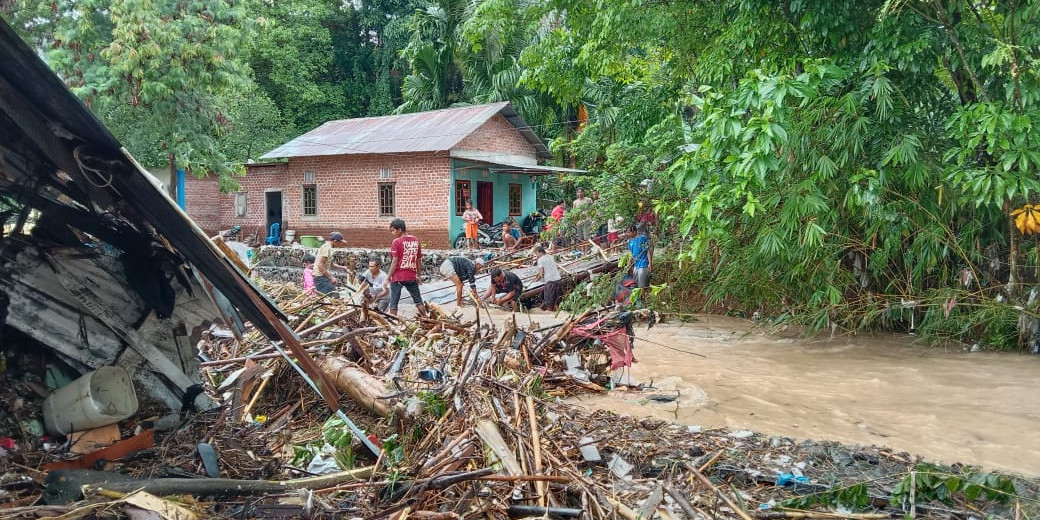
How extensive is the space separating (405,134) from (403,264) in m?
13.1

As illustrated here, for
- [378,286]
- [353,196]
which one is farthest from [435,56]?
[378,286]

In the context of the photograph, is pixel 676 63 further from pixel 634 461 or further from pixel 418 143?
pixel 418 143

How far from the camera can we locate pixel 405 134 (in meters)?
22.9

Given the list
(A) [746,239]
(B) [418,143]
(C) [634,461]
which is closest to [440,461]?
(C) [634,461]

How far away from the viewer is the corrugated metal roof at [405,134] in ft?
70.5

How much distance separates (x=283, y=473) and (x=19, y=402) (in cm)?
151

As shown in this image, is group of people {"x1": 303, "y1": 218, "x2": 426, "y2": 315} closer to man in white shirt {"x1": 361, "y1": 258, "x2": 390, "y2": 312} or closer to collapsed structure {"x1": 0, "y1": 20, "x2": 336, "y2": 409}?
man in white shirt {"x1": 361, "y1": 258, "x2": 390, "y2": 312}

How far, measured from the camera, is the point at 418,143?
70.9 ft

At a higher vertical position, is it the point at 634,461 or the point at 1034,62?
the point at 1034,62

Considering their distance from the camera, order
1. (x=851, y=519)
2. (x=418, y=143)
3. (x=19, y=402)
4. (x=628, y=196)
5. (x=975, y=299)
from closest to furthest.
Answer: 1. (x=851, y=519)
2. (x=19, y=402)
3. (x=975, y=299)
4. (x=628, y=196)
5. (x=418, y=143)

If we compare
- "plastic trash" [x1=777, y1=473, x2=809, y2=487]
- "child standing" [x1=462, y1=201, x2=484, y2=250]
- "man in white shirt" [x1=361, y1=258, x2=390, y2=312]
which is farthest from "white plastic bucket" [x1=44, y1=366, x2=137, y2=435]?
"child standing" [x1=462, y1=201, x2=484, y2=250]

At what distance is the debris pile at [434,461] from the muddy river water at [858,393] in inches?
29.8

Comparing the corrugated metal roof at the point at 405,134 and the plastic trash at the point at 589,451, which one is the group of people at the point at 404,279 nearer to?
the plastic trash at the point at 589,451

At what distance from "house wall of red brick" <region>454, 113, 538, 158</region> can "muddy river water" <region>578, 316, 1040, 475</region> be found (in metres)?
12.8
